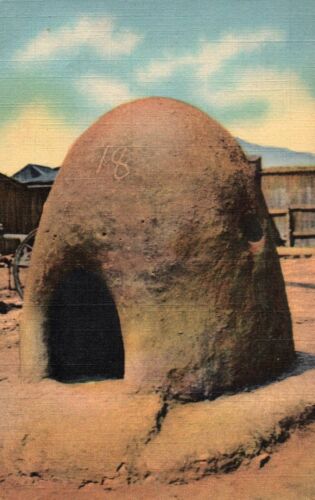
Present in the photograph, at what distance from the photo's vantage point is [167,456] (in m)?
3.19

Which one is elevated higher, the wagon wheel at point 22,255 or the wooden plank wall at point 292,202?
the wooden plank wall at point 292,202

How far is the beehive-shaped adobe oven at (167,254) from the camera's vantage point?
3701 millimetres

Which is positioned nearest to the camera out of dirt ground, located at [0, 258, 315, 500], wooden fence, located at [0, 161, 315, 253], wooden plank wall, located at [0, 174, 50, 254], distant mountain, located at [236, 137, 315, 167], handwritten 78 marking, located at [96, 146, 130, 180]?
dirt ground, located at [0, 258, 315, 500]

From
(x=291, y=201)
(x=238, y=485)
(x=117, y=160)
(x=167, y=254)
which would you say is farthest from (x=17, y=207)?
(x=238, y=485)

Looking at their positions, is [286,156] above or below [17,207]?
above

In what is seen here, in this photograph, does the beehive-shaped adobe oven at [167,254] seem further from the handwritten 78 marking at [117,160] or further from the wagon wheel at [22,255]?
the wagon wheel at [22,255]

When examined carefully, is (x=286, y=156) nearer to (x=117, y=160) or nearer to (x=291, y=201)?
(x=117, y=160)

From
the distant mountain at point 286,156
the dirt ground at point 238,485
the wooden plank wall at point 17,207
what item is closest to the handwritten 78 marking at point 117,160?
the distant mountain at point 286,156

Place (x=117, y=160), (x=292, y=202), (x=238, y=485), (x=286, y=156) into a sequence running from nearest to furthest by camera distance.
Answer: (x=238, y=485) < (x=117, y=160) < (x=286, y=156) < (x=292, y=202)

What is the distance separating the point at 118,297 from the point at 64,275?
0.60m

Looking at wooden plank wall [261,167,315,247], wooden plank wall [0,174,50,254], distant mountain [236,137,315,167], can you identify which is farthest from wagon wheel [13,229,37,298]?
wooden plank wall [261,167,315,247]

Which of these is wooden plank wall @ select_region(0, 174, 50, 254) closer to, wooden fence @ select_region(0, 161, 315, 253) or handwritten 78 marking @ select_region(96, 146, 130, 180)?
wooden fence @ select_region(0, 161, 315, 253)

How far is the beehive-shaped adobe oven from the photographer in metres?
3.70

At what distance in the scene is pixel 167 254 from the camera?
3729 mm
